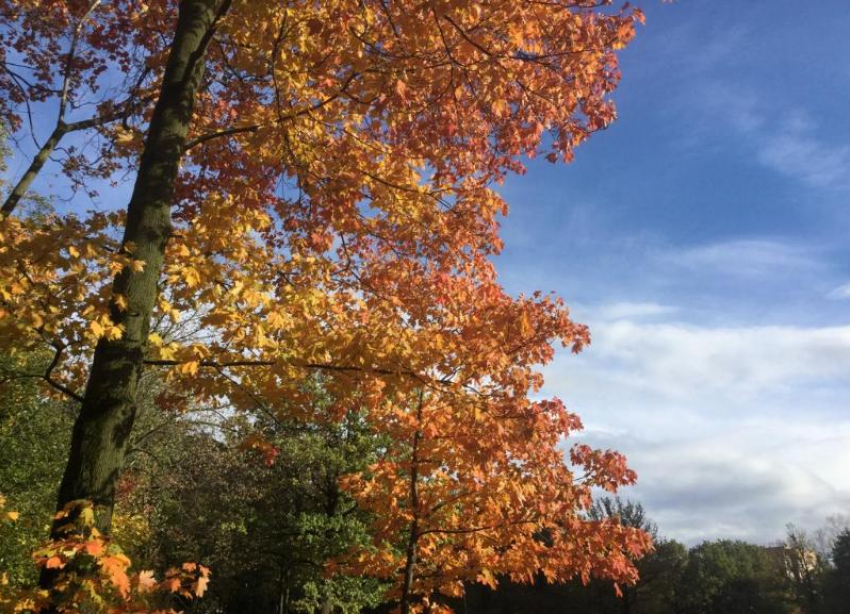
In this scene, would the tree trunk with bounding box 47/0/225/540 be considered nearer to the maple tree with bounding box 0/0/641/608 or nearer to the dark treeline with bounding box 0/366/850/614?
the maple tree with bounding box 0/0/641/608

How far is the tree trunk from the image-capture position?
4.76 m

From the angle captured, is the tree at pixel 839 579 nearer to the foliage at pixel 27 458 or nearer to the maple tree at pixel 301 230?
the maple tree at pixel 301 230

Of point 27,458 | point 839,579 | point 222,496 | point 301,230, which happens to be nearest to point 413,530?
point 301,230

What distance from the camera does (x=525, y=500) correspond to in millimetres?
9172

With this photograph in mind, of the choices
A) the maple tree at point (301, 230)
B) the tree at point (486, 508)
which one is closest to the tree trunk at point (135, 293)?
the maple tree at point (301, 230)

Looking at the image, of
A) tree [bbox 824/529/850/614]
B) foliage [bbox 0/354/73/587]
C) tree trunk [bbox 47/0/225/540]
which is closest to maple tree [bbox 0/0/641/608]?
tree trunk [bbox 47/0/225/540]

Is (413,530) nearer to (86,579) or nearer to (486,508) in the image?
(486,508)

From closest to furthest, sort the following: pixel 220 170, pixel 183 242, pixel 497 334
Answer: pixel 183 242, pixel 220 170, pixel 497 334

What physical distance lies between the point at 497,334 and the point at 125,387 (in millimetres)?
4899

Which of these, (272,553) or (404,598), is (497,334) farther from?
(272,553)

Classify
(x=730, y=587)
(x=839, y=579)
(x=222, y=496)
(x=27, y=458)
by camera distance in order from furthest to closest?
1. (x=730, y=587)
2. (x=839, y=579)
3. (x=222, y=496)
4. (x=27, y=458)

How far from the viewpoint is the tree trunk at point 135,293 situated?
476 cm

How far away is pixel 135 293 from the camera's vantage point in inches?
207

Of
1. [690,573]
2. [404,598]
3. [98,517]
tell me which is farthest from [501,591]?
[98,517]
